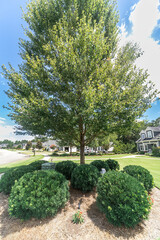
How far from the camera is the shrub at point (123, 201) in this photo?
2994 millimetres

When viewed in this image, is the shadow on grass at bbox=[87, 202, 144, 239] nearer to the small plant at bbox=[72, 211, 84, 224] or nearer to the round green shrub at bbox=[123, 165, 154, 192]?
the small plant at bbox=[72, 211, 84, 224]

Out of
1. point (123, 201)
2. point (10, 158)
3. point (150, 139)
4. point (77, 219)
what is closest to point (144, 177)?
point (123, 201)

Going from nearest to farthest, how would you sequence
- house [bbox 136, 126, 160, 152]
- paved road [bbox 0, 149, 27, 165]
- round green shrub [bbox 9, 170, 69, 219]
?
round green shrub [bbox 9, 170, 69, 219], paved road [bbox 0, 149, 27, 165], house [bbox 136, 126, 160, 152]

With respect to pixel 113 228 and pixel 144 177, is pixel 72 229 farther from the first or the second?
pixel 144 177

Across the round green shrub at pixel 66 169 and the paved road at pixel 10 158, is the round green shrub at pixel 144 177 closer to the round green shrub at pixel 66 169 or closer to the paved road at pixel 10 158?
the round green shrub at pixel 66 169

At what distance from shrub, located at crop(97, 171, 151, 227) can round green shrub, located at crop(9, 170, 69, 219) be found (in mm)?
1483

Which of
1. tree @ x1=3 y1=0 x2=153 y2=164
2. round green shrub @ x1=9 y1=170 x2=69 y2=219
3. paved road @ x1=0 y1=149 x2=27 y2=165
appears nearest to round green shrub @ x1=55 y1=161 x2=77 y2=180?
tree @ x1=3 y1=0 x2=153 y2=164

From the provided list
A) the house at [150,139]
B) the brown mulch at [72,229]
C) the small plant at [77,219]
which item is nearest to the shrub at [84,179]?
the brown mulch at [72,229]

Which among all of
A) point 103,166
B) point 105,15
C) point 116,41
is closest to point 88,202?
point 103,166

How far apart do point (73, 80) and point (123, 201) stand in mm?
5259

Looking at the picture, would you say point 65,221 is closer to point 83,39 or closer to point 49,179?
point 49,179

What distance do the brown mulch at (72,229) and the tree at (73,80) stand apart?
3.42 meters

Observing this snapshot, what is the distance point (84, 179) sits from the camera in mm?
4824

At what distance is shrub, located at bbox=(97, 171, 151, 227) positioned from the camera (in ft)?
9.82
